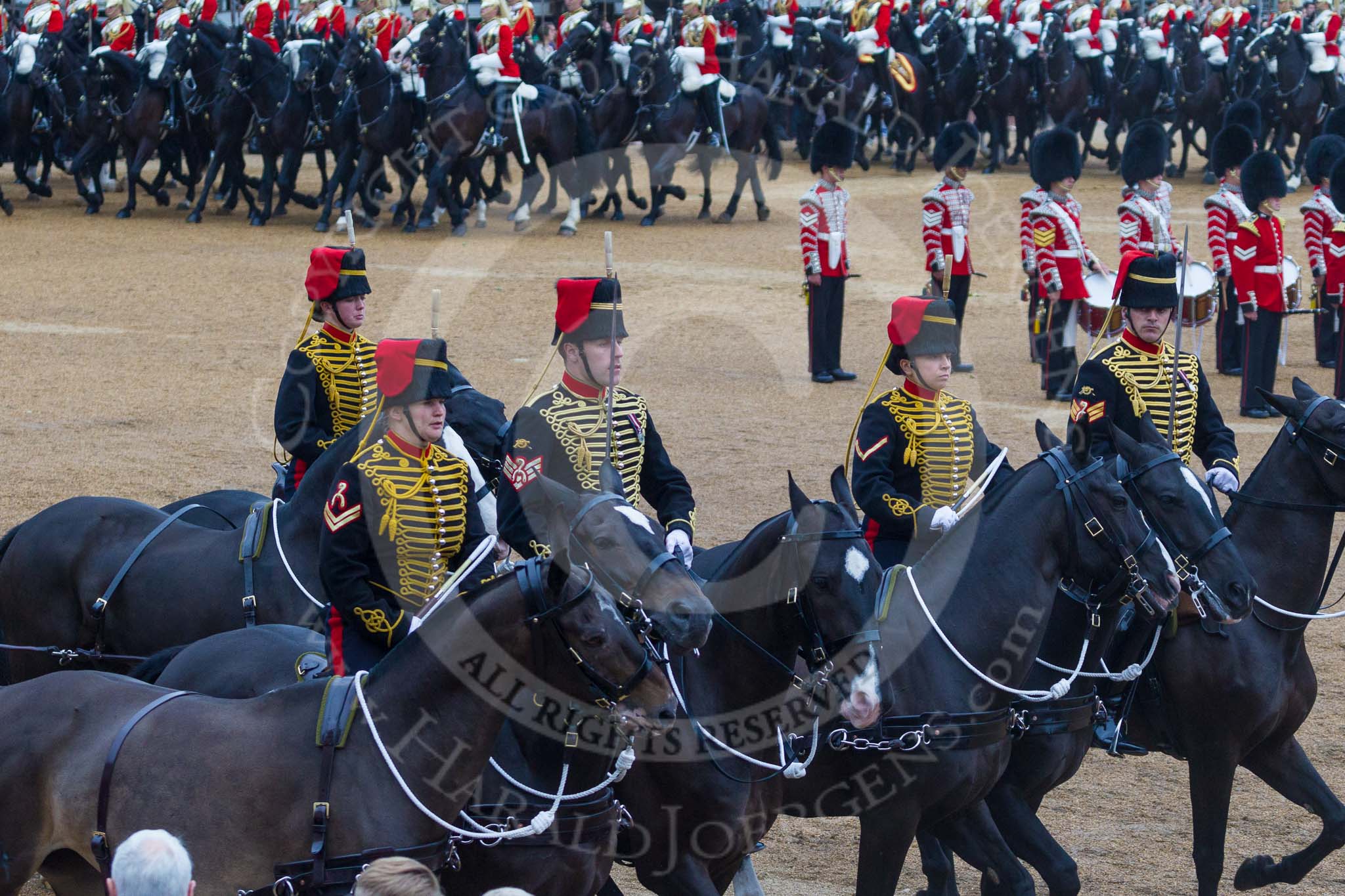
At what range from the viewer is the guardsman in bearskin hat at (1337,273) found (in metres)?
11.7

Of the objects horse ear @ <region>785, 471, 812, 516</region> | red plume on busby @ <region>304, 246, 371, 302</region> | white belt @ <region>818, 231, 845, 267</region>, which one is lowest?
white belt @ <region>818, 231, 845, 267</region>

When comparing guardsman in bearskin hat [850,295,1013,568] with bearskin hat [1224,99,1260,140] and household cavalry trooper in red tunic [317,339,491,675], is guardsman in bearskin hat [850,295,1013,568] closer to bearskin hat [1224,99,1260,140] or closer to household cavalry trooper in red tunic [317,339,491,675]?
household cavalry trooper in red tunic [317,339,491,675]

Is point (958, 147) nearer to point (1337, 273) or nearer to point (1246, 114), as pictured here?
point (1337, 273)

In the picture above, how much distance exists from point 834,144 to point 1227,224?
2752 mm

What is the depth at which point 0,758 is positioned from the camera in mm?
3951

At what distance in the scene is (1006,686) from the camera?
15.8 feet

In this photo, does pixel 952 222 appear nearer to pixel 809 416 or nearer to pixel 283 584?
pixel 809 416

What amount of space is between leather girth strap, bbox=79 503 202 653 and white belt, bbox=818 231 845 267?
714 centimetres

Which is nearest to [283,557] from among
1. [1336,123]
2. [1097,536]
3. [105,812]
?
[105,812]

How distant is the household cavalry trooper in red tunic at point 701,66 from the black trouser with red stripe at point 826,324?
6386mm

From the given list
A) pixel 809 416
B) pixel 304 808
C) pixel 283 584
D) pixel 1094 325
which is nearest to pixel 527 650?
pixel 304 808

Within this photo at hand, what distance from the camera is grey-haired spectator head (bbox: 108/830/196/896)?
303 cm

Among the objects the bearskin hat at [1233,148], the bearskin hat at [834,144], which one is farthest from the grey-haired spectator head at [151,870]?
the bearskin hat at [1233,148]

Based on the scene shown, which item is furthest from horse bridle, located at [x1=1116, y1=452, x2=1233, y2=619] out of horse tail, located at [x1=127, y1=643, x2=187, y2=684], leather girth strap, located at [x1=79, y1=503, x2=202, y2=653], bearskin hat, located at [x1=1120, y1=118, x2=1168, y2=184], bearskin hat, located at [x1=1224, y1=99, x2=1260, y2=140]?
bearskin hat, located at [x1=1224, y1=99, x2=1260, y2=140]
